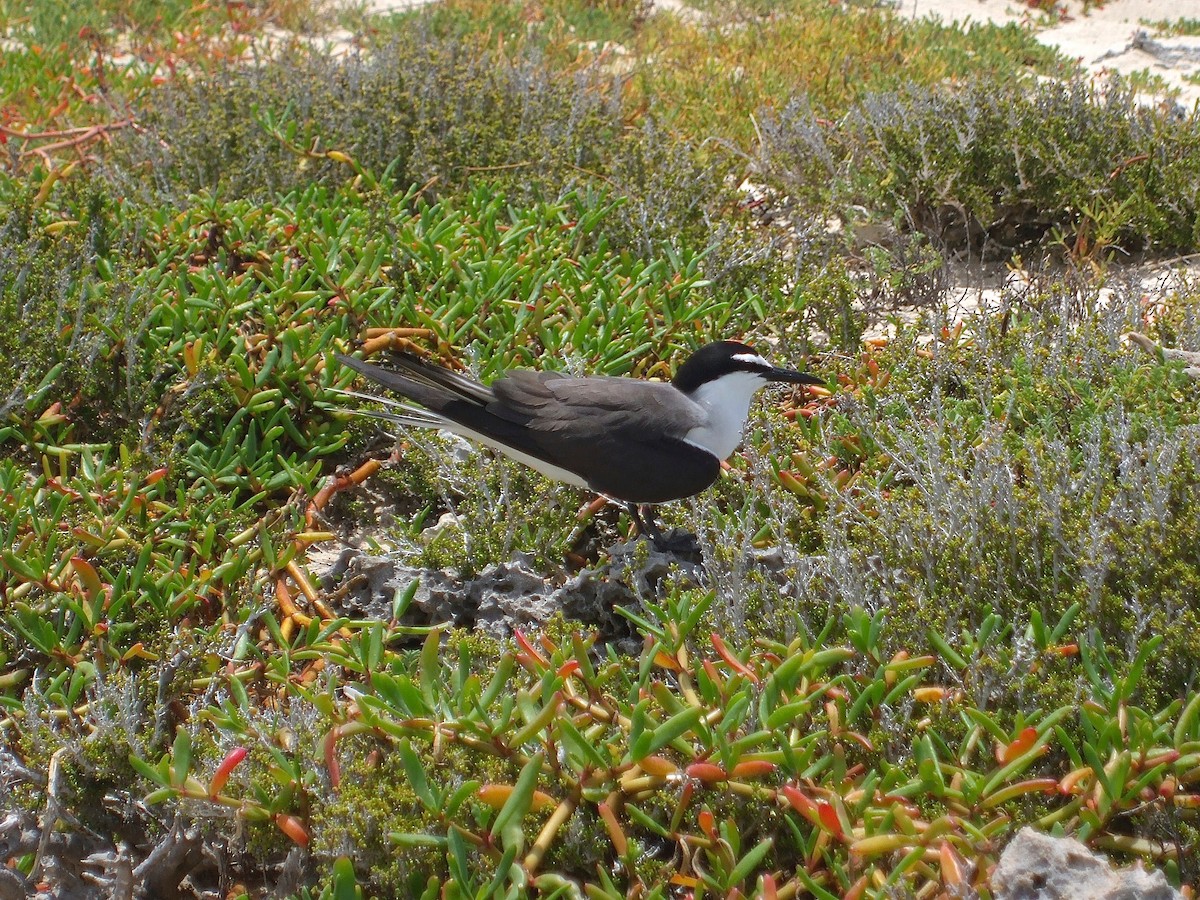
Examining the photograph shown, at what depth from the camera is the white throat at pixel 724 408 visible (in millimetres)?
3719

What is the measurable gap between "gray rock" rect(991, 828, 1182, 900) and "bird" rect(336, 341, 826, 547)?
63.9 inches

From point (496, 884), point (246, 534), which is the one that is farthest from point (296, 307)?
point (496, 884)

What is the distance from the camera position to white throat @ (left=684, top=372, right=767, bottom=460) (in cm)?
372

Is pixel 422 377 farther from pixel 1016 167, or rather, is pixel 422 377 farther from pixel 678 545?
pixel 1016 167

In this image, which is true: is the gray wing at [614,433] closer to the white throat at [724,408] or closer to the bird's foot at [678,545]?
the white throat at [724,408]

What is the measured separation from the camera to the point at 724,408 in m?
3.76

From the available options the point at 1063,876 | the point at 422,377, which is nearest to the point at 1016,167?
the point at 422,377

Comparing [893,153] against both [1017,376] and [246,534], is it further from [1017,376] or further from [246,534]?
[246,534]

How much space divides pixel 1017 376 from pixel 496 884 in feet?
8.96

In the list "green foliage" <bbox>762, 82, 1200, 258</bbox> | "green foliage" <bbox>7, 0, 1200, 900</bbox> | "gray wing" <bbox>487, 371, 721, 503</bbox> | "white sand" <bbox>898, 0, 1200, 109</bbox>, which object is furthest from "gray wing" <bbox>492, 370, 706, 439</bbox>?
"white sand" <bbox>898, 0, 1200, 109</bbox>

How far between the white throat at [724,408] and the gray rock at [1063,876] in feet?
5.77

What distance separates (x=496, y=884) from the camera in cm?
220

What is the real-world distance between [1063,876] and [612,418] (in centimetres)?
194

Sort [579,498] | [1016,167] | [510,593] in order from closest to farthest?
[510,593] → [579,498] → [1016,167]
